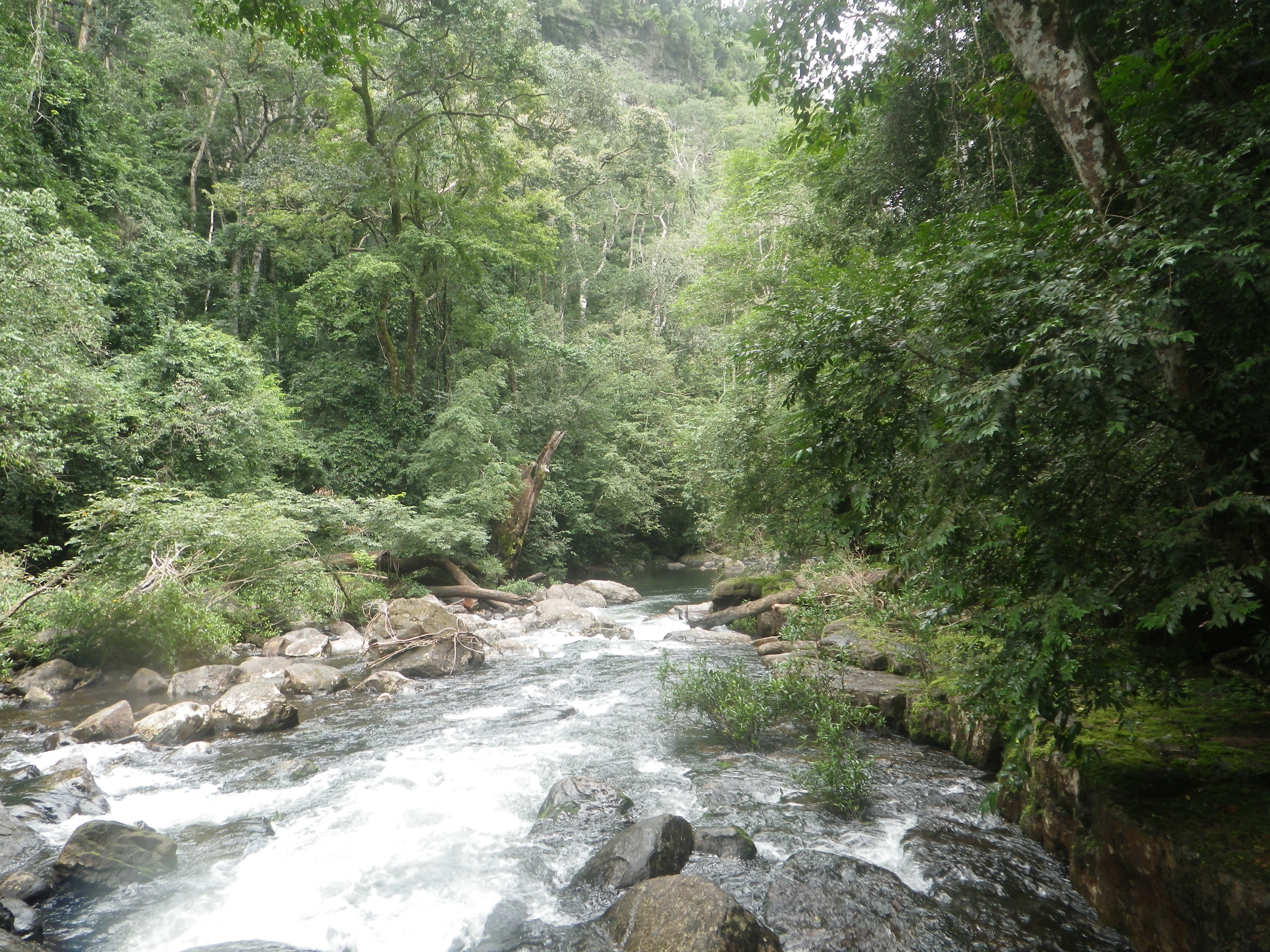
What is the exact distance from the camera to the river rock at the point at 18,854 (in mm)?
4684

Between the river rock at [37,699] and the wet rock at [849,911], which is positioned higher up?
the wet rock at [849,911]

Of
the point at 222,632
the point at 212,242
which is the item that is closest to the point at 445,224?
the point at 212,242

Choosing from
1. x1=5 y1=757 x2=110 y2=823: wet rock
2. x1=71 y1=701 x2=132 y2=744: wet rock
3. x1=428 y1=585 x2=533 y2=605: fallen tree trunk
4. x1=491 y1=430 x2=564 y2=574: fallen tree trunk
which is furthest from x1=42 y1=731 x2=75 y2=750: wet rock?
x1=491 y1=430 x2=564 y2=574: fallen tree trunk

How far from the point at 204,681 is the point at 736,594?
10.7m

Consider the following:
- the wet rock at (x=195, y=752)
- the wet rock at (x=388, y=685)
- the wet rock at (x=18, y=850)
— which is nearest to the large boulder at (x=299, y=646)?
the wet rock at (x=388, y=685)

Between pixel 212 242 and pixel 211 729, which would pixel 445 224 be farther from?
pixel 211 729

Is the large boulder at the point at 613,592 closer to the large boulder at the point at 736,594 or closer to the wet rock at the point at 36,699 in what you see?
the large boulder at the point at 736,594

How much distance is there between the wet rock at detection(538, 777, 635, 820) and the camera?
19.8 feet

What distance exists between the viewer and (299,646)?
1286 cm

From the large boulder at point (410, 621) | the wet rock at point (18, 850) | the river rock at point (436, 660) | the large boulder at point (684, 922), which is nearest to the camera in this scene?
the large boulder at point (684, 922)

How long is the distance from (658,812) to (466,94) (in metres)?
18.9

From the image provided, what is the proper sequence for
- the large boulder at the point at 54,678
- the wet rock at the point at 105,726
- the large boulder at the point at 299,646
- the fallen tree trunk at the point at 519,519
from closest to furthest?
the wet rock at the point at 105,726, the large boulder at the point at 54,678, the large boulder at the point at 299,646, the fallen tree trunk at the point at 519,519

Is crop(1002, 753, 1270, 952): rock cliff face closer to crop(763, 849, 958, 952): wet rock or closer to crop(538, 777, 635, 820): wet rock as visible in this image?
crop(763, 849, 958, 952): wet rock

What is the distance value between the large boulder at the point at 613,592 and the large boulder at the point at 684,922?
15.3 meters
